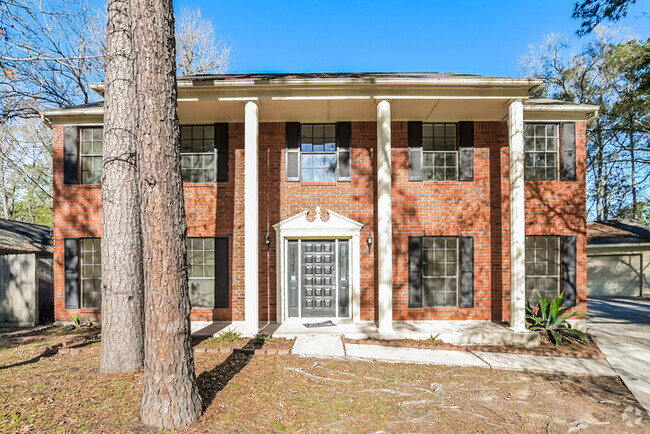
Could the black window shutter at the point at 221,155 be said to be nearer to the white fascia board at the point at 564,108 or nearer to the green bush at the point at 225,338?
the green bush at the point at 225,338

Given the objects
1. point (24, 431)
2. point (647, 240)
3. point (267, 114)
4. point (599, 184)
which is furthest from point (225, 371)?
point (599, 184)

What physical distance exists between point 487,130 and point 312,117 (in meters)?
4.45

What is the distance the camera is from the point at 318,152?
8648mm

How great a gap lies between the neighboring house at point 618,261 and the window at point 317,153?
45.0 feet

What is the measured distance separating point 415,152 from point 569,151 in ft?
12.5

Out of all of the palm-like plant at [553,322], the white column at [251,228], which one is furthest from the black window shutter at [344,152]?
the palm-like plant at [553,322]

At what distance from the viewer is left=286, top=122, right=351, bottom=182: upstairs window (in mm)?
8578

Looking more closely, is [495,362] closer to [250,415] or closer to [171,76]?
[250,415]

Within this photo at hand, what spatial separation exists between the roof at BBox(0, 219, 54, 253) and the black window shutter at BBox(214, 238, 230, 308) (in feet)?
22.5

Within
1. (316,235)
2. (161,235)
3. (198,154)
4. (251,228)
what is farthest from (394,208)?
(161,235)

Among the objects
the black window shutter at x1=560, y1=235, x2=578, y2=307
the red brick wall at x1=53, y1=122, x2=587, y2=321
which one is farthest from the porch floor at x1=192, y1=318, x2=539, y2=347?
the black window shutter at x1=560, y1=235, x2=578, y2=307

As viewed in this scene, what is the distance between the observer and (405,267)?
8.44 m

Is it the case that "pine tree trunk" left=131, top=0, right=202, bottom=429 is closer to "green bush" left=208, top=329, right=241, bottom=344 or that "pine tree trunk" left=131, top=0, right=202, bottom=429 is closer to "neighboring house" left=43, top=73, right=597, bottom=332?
"green bush" left=208, top=329, right=241, bottom=344

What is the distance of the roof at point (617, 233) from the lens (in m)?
15.1
